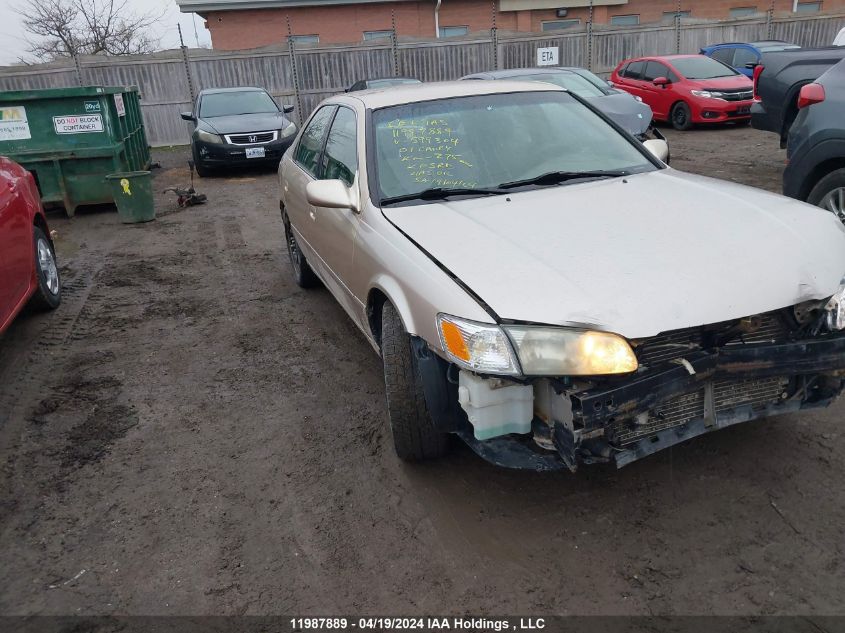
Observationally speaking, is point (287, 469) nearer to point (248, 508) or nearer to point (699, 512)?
point (248, 508)

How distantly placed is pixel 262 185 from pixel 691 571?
35.0 feet

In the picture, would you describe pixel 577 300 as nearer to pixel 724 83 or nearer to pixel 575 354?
pixel 575 354

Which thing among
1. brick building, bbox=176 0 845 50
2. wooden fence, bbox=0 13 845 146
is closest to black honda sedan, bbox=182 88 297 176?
wooden fence, bbox=0 13 845 146

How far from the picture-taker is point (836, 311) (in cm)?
272

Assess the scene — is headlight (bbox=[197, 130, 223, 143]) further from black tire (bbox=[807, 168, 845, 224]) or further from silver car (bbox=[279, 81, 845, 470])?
black tire (bbox=[807, 168, 845, 224])

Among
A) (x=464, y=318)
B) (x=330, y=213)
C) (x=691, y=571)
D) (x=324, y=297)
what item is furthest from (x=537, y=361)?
(x=324, y=297)

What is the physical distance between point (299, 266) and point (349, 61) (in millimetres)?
14656

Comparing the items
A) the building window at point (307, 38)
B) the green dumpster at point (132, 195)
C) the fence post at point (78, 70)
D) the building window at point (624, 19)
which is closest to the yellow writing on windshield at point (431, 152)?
the green dumpster at point (132, 195)

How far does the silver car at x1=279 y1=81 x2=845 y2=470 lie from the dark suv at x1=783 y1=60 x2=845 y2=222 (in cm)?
200

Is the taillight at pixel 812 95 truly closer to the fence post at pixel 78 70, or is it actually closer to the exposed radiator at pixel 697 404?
the exposed radiator at pixel 697 404

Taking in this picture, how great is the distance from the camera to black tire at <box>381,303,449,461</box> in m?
2.98

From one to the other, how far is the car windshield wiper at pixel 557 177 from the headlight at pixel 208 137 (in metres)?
9.83

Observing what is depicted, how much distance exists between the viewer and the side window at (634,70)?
51.1 feet

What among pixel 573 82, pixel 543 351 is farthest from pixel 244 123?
pixel 543 351
